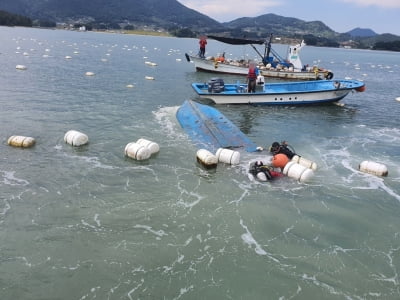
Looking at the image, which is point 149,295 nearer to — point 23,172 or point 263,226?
point 263,226

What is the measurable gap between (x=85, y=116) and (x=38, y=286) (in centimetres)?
1880

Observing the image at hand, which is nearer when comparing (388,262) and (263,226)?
(388,262)

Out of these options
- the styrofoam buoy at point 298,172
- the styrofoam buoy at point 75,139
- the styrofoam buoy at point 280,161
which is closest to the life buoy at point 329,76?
the styrofoam buoy at point 280,161

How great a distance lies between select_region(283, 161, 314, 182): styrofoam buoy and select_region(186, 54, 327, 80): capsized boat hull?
36.0 m

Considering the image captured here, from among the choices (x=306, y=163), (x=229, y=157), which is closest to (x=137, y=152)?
(x=229, y=157)

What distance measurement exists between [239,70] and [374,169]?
36.9 m

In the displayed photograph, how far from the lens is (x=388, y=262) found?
12.9 meters

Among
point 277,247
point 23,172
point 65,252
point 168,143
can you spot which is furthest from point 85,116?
point 277,247

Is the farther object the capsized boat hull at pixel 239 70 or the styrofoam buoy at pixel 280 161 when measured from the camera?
the capsized boat hull at pixel 239 70

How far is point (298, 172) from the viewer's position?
18.1 m

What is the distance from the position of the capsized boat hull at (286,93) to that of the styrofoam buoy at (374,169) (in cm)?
1559

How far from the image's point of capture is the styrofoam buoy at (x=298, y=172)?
18.0 m

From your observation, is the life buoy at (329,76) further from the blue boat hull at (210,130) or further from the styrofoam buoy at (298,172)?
the styrofoam buoy at (298,172)

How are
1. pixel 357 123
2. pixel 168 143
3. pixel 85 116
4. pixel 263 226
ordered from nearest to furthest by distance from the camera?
1. pixel 263 226
2. pixel 168 143
3. pixel 85 116
4. pixel 357 123
